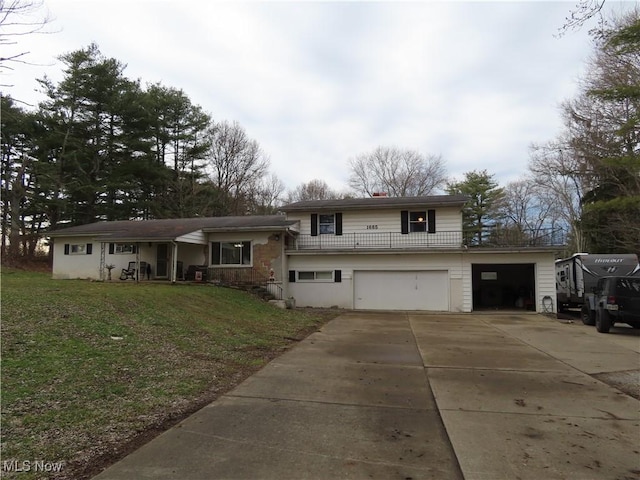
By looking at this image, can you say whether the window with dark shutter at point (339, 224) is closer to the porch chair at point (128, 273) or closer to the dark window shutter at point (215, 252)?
the dark window shutter at point (215, 252)

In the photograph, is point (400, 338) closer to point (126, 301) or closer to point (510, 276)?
point (126, 301)

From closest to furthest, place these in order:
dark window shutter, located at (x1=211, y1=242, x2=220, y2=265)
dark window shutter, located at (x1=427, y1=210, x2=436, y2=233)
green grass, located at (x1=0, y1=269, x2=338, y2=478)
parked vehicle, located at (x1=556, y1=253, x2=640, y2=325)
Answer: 1. green grass, located at (x1=0, y1=269, x2=338, y2=478)
2. parked vehicle, located at (x1=556, y1=253, x2=640, y2=325)
3. dark window shutter, located at (x1=427, y1=210, x2=436, y2=233)
4. dark window shutter, located at (x1=211, y1=242, x2=220, y2=265)

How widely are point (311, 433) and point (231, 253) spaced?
1598cm

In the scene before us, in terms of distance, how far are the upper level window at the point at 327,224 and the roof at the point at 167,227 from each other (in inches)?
59.5

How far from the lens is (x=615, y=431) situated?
4215 millimetres

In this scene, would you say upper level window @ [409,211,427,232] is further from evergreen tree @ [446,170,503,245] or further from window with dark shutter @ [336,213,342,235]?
evergreen tree @ [446,170,503,245]

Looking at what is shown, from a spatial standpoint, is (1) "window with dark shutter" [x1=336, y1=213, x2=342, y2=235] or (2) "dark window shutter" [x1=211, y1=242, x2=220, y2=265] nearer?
(2) "dark window shutter" [x1=211, y1=242, x2=220, y2=265]

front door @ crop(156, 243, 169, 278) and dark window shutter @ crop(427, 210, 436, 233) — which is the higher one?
dark window shutter @ crop(427, 210, 436, 233)

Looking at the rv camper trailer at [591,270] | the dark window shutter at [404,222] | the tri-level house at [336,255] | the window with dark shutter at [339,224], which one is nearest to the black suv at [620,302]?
the rv camper trailer at [591,270]

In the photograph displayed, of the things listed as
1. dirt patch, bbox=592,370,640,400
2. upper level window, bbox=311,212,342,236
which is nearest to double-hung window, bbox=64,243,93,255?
upper level window, bbox=311,212,342,236

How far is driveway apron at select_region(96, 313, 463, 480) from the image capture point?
322 centimetres

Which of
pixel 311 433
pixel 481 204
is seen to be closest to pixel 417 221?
pixel 311 433

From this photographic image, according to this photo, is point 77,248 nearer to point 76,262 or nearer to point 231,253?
point 76,262

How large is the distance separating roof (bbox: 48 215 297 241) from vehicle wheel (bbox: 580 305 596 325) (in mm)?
12180
